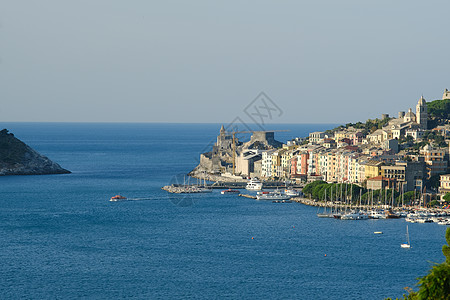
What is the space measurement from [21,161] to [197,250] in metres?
47.3

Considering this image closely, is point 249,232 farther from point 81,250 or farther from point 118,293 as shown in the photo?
point 118,293

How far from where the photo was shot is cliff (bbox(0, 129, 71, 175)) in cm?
7750

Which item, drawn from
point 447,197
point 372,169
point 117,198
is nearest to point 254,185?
point 372,169

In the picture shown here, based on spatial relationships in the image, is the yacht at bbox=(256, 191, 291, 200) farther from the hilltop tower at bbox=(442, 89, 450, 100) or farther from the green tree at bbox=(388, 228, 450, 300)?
the green tree at bbox=(388, 228, 450, 300)

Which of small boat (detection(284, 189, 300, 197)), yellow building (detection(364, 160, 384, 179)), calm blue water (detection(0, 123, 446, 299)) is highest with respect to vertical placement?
yellow building (detection(364, 160, 384, 179))

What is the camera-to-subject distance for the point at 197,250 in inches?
1385

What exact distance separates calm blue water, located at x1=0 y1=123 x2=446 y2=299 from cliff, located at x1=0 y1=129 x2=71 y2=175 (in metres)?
20.6

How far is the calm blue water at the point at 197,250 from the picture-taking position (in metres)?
28.3

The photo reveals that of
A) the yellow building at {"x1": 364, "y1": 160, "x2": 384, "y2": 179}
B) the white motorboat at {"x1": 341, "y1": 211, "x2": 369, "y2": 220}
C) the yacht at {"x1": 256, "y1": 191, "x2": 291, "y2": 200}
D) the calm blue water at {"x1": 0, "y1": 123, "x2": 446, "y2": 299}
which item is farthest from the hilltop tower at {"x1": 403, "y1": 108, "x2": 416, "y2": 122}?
the white motorboat at {"x1": 341, "y1": 211, "x2": 369, "y2": 220}

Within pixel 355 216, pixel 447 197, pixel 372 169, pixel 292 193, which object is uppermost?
pixel 372 169


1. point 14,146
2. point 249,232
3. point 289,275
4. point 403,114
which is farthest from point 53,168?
point 289,275

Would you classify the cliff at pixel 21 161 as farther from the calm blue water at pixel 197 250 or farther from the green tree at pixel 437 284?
the green tree at pixel 437 284

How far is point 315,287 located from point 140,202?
26832 mm

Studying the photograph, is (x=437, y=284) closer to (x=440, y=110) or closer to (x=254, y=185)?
(x=254, y=185)
